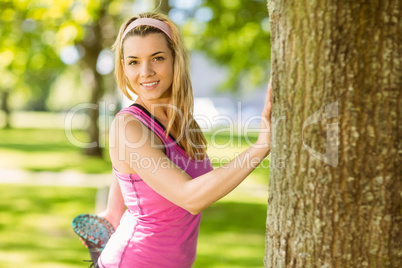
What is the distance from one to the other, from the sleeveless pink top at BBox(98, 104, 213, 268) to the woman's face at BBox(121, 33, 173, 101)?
0.41ft

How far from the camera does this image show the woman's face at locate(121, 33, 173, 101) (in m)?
2.24

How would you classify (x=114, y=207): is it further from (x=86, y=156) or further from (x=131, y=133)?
(x=86, y=156)

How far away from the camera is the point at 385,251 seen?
1.70m

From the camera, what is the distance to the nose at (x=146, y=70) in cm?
222

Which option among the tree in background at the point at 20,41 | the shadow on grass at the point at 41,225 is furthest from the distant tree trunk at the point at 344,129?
the tree in background at the point at 20,41

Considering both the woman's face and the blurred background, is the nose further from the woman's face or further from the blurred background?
the blurred background

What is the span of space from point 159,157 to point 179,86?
480 mm

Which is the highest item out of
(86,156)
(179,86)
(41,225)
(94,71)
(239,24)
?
(239,24)

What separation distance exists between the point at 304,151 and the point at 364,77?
1.03 ft

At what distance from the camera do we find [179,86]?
2.33 metres

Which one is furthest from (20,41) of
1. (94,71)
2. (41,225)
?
(94,71)

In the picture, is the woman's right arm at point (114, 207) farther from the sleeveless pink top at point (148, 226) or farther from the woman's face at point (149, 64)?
the woman's face at point (149, 64)

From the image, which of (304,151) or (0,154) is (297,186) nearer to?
(304,151)

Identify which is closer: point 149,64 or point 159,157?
point 159,157
